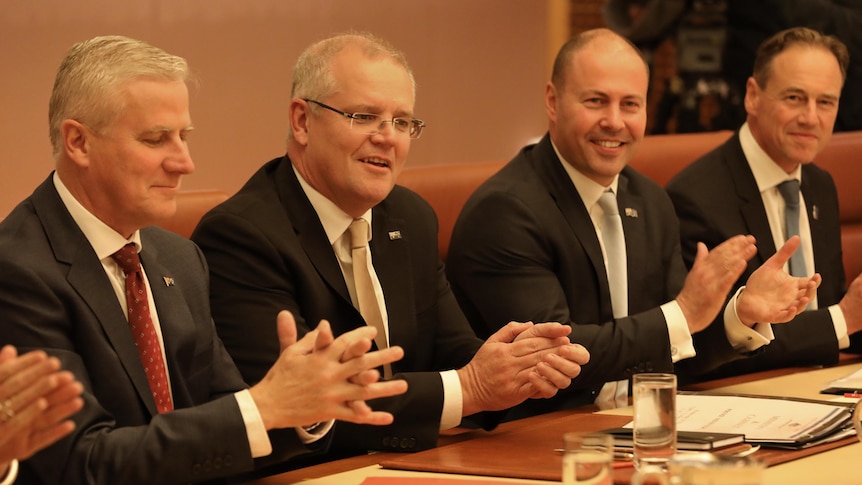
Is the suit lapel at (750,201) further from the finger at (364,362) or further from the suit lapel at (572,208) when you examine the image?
the finger at (364,362)

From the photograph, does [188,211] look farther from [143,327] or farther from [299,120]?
[143,327]

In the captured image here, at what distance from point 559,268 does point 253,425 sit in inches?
52.9

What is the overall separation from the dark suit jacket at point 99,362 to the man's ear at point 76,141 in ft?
0.24

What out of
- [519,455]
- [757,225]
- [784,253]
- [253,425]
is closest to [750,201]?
[757,225]

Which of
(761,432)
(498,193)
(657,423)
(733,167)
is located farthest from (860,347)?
(657,423)

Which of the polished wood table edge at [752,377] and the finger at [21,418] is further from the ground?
the finger at [21,418]

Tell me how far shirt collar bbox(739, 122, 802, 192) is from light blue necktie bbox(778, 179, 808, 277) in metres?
0.03

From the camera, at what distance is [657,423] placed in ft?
6.62

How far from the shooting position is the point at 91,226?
2158 mm

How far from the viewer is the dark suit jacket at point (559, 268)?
9.57 ft

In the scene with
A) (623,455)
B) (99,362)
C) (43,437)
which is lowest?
(623,455)

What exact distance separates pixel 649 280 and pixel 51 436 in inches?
77.2

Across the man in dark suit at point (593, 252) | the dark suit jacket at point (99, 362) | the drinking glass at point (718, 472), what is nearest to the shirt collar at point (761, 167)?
the man in dark suit at point (593, 252)

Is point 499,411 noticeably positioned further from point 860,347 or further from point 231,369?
point 860,347
